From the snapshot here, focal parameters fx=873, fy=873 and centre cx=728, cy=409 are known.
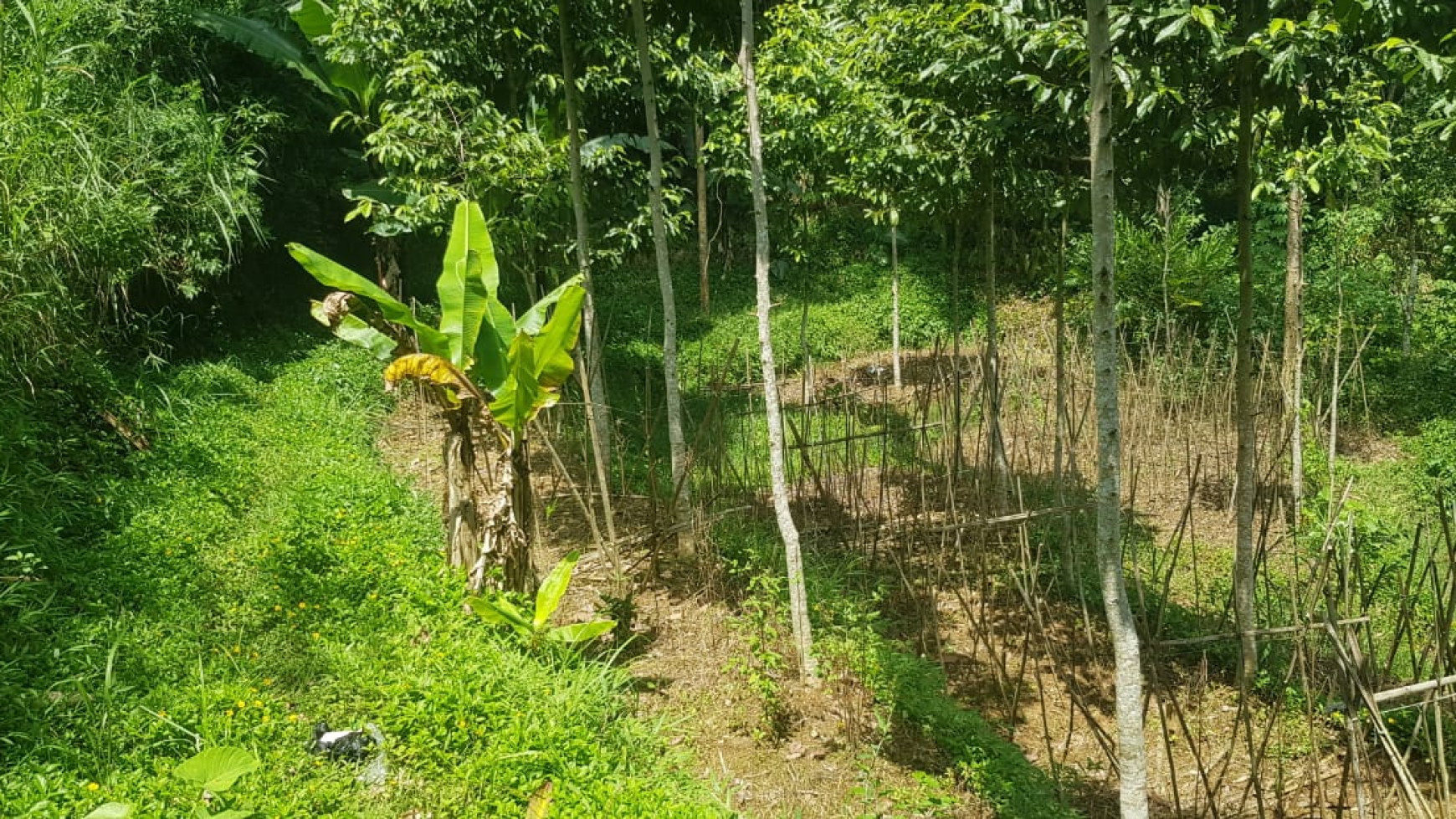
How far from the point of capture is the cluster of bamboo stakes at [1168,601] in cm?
319

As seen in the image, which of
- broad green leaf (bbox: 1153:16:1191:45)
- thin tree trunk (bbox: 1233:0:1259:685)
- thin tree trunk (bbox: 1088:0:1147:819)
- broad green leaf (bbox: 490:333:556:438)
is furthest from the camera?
broad green leaf (bbox: 490:333:556:438)

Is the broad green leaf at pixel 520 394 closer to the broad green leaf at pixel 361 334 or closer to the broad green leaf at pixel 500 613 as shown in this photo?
the broad green leaf at pixel 361 334

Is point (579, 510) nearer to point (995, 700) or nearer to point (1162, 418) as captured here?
point (995, 700)

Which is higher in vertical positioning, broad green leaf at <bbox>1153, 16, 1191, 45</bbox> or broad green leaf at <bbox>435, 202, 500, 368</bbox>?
broad green leaf at <bbox>1153, 16, 1191, 45</bbox>

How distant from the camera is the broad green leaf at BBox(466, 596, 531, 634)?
4.32 metres

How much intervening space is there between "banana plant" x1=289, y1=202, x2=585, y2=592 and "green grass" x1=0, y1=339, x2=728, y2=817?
34cm

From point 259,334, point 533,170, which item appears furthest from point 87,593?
point 259,334

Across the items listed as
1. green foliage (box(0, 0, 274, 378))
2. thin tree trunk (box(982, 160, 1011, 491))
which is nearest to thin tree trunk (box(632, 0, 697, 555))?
thin tree trunk (box(982, 160, 1011, 491))

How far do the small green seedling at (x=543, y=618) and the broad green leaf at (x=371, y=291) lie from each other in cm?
132

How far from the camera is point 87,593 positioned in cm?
405

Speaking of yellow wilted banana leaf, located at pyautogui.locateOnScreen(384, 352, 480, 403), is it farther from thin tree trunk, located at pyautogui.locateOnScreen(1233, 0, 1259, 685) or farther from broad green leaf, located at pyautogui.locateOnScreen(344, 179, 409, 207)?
broad green leaf, located at pyautogui.locateOnScreen(344, 179, 409, 207)

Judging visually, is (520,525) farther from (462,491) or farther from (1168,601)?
(1168,601)

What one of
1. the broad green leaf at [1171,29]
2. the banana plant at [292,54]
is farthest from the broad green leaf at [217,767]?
the banana plant at [292,54]

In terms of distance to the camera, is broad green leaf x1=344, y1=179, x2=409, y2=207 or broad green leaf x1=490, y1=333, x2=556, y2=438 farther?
broad green leaf x1=344, y1=179, x2=409, y2=207
